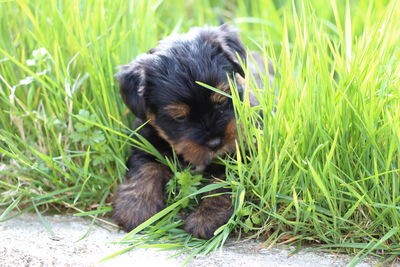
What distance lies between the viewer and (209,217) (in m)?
2.76

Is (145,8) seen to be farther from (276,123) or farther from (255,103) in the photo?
(276,123)

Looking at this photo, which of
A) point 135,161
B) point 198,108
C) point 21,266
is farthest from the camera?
point 135,161

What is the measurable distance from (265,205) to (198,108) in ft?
2.33

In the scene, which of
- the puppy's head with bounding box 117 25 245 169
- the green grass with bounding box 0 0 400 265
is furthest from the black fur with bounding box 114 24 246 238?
the green grass with bounding box 0 0 400 265

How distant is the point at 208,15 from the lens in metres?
5.53

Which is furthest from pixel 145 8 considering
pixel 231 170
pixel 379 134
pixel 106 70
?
pixel 379 134

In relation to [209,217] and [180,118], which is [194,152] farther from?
[209,217]

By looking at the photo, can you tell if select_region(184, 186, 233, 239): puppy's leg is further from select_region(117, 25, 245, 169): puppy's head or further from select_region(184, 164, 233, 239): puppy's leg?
select_region(117, 25, 245, 169): puppy's head

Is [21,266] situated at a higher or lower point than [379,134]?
lower

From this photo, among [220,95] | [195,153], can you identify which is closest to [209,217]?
[195,153]

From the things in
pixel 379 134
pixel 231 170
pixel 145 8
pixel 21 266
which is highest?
pixel 145 8

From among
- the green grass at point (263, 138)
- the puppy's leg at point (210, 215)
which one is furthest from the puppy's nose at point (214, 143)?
the puppy's leg at point (210, 215)

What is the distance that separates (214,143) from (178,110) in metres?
0.33

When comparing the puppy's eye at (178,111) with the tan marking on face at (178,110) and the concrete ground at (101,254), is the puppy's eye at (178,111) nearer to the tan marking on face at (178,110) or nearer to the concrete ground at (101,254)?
the tan marking on face at (178,110)
